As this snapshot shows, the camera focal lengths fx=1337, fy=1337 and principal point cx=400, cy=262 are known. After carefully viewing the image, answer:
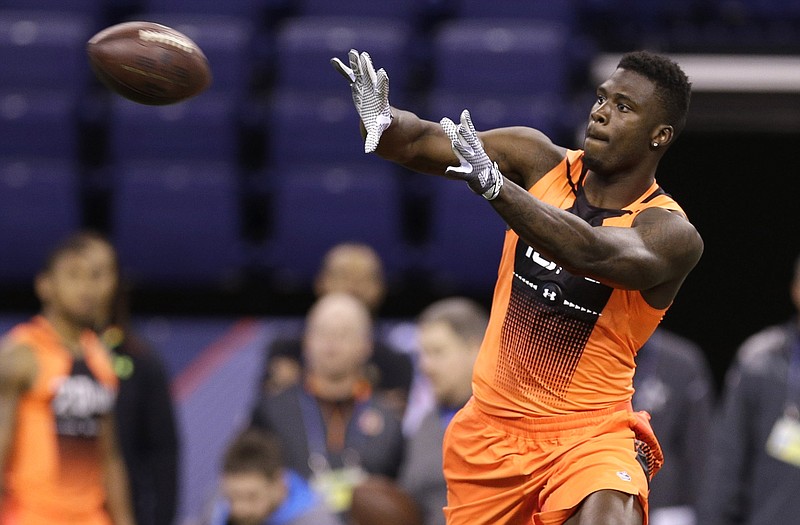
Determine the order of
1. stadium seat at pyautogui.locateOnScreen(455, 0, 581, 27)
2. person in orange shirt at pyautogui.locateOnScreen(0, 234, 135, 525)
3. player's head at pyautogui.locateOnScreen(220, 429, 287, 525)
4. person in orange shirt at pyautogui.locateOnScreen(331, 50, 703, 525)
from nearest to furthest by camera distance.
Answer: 1. person in orange shirt at pyautogui.locateOnScreen(331, 50, 703, 525)
2. player's head at pyautogui.locateOnScreen(220, 429, 287, 525)
3. person in orange shirt at pyautogui.locateOnScreen(0, 234, 135, 525)
4. stadium seat at pyautogui.locateOnScreen(455, 0, 581, 27)

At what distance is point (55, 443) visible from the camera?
577 centimetres

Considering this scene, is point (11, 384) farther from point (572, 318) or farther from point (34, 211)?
point (34, 211)

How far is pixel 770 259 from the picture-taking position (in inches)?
352

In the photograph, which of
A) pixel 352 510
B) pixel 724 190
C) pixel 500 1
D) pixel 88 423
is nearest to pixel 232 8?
pixel 500 1

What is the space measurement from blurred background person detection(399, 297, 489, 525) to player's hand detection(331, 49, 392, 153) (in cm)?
227

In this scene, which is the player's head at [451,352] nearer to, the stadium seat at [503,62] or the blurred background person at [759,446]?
the blurred background person at [759,446]

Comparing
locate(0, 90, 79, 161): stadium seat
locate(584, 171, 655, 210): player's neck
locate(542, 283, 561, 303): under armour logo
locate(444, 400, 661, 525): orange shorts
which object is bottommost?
locate(0, 90, 79, 161): stadium seat

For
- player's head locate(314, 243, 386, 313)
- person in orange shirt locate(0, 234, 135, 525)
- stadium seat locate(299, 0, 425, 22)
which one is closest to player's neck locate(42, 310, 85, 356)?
person in orange shirt locate(0, 234, 135, 525)

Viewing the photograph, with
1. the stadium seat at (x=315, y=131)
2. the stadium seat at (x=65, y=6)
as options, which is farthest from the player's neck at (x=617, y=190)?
the stadium seat at (x=65, y=6)

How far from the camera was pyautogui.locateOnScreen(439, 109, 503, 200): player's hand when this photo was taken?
10.9ft

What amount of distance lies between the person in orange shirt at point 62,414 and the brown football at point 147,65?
6.64ft

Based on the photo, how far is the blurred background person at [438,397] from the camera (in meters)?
5.72

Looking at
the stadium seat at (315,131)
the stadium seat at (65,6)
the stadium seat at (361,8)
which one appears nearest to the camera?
the stadium seat at (315,131)

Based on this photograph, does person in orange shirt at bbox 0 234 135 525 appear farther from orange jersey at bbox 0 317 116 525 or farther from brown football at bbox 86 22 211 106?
brown football at bbox 86 22 211 106
